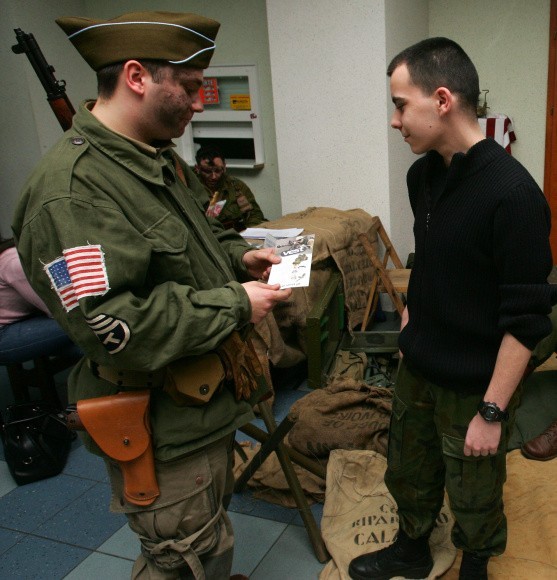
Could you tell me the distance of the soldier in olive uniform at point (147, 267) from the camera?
125cm

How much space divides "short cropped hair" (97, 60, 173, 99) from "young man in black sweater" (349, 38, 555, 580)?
23.9 inches

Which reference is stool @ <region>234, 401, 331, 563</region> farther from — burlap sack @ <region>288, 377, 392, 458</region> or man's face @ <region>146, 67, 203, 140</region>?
man's face @ <region>146, 67, 203, 140</region>

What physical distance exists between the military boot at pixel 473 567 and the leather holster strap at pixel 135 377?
1111 millimetres

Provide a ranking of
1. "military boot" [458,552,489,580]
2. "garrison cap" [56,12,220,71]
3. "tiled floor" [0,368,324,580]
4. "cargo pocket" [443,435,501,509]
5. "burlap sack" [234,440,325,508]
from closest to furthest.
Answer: "garrison cap" [56,12,220,71], "cargo pocket" [443,435,501,509], "military boot" [458,552,489,580], "tiled floor" [0,368,324,580], "burlap sack" [234,440,325,508]

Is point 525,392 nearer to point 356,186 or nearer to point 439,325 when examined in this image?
point 439,325

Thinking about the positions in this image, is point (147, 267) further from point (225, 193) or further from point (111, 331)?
point (225, 193)

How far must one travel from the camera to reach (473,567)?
183 cm

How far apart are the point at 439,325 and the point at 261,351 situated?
169 cm

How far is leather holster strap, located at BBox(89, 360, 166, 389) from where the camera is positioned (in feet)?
4.75

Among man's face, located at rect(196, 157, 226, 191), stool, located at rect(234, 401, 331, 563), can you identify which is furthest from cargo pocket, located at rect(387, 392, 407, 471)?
man's face, located at rect(196, 157, 226, 191)

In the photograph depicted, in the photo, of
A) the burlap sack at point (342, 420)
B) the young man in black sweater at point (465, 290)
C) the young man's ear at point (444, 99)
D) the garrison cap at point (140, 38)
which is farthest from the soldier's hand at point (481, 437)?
the garrison cap at point (140, 38)

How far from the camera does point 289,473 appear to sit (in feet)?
7.45

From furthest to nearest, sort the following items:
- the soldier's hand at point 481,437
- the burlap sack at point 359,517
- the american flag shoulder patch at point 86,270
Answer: the burlap sack at point 359,517, the soldier's hand at point 481,437, the american flag shoulder patch at point 86,270

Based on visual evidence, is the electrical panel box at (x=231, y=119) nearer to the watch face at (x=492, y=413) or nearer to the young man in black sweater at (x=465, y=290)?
the young man in black sweater at (x=465, y=290)
